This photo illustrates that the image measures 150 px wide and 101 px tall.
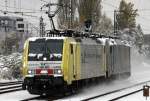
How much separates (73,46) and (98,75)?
579 cm

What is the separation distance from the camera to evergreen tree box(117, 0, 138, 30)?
3248 inches

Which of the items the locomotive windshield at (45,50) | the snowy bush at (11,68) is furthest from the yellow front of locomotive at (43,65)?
the snowy bush at (11,68)

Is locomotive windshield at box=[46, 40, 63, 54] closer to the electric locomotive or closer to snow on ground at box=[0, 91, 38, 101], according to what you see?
the electric locomotive

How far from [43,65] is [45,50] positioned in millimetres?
816

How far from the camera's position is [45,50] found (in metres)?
25.1

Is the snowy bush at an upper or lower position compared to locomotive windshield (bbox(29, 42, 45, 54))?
lower

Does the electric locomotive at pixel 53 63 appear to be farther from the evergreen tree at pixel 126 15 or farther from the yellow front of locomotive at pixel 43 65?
the evergreen tree at pixel 126 15

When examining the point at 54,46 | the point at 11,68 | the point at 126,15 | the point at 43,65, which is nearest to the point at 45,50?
the point at 54,46

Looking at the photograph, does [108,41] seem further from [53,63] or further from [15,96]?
[53,63]

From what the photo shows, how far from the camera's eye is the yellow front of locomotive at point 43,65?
2444cm

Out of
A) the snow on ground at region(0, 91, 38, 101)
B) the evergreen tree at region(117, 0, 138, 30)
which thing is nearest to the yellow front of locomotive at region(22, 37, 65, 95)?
the snow on ground at region(0, 91, 38, 101)

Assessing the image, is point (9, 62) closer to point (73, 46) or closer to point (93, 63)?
point (93, 63)

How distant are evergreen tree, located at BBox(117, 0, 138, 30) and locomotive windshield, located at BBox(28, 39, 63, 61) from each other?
5521cm

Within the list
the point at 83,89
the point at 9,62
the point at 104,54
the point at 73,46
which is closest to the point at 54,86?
the point at 73,46
